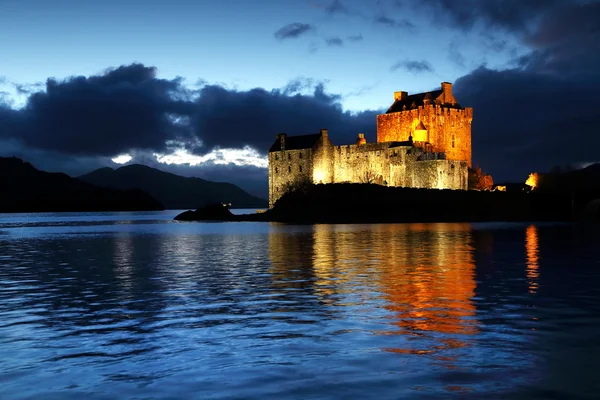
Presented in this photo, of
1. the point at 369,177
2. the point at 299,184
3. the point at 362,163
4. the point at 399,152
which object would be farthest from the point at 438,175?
the point at 299,184

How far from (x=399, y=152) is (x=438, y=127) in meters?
9.54

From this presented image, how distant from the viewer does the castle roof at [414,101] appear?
98.1 metres

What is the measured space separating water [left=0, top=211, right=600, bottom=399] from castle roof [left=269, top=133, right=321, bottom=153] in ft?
224

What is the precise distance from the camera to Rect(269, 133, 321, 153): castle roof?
9612 centimetres

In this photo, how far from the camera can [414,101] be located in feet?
327

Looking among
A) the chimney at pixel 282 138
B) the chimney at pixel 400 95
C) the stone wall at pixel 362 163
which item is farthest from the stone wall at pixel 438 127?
the chimney at pixel 282 138

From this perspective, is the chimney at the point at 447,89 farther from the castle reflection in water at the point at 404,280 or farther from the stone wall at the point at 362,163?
the castle reflection in water at the point at 404,280

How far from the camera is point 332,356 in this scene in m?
11.5

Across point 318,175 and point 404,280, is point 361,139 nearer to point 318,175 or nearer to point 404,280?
point 318,175

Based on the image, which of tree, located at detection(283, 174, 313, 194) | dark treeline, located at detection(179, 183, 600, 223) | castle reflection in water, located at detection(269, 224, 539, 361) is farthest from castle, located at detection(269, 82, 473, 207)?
castle reflection in water, located at detection(269, 224, 539, 361)

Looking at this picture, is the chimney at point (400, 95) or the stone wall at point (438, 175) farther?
the chimney at point (400, 95)

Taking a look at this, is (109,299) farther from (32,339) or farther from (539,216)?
(539,216)

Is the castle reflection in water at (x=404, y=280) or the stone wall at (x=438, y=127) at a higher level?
the stone wall at (x=438, y=127)

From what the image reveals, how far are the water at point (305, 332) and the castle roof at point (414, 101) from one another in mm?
72113
